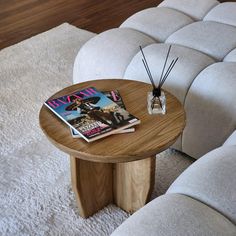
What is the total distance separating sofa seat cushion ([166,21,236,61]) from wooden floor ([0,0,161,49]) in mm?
1463

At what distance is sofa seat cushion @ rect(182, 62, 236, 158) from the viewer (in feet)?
5.56

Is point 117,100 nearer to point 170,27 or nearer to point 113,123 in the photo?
point 113,123

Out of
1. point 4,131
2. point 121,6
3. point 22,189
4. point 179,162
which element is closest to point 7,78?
point 4,131

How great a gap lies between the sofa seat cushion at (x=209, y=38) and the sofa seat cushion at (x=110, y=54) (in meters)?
0.17

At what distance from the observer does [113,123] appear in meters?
1.39

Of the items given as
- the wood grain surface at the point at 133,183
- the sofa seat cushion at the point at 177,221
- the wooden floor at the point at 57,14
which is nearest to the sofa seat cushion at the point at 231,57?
the wood grain surface at the point at 133,183

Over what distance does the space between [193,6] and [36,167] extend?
1358 millimetres

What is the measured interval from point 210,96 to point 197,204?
73 centimetres

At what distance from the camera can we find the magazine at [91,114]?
4.47 ft

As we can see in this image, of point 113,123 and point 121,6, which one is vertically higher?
point 113,123

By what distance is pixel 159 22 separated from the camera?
2.25 m

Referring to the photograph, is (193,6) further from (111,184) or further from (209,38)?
(111,184)

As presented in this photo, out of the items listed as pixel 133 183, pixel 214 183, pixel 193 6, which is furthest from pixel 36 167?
pixel 193 6

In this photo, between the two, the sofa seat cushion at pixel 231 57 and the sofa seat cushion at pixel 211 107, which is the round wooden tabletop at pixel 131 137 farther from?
the sofa seat cushion at pixel 231 57
